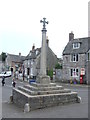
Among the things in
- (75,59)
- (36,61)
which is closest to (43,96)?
(75,59)

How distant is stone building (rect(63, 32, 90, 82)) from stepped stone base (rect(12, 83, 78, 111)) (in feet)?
78.6

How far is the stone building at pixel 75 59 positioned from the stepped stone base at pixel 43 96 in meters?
24.0

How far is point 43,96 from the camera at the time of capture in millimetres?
12492

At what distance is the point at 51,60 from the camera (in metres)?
54.1

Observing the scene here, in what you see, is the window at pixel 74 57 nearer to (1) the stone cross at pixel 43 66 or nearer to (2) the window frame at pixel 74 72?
(2) the window frame at pixel 74 72

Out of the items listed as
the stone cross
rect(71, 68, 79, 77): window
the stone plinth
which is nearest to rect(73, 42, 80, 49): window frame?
rect(71, 68, 79, 77): window

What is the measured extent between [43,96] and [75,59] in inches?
1082

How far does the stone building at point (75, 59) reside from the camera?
37.5 meters

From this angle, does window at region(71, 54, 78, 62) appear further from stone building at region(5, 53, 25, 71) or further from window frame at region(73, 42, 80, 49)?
stone building at region(5, 53, 25, 71)

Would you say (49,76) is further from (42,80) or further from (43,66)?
(42,80)

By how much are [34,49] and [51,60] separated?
22.6 ft

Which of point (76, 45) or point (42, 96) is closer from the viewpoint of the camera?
point (42, 96)

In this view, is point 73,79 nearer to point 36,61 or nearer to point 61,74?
point 61,74

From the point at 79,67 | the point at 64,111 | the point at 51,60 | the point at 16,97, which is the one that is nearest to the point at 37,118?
the point at 64,111
